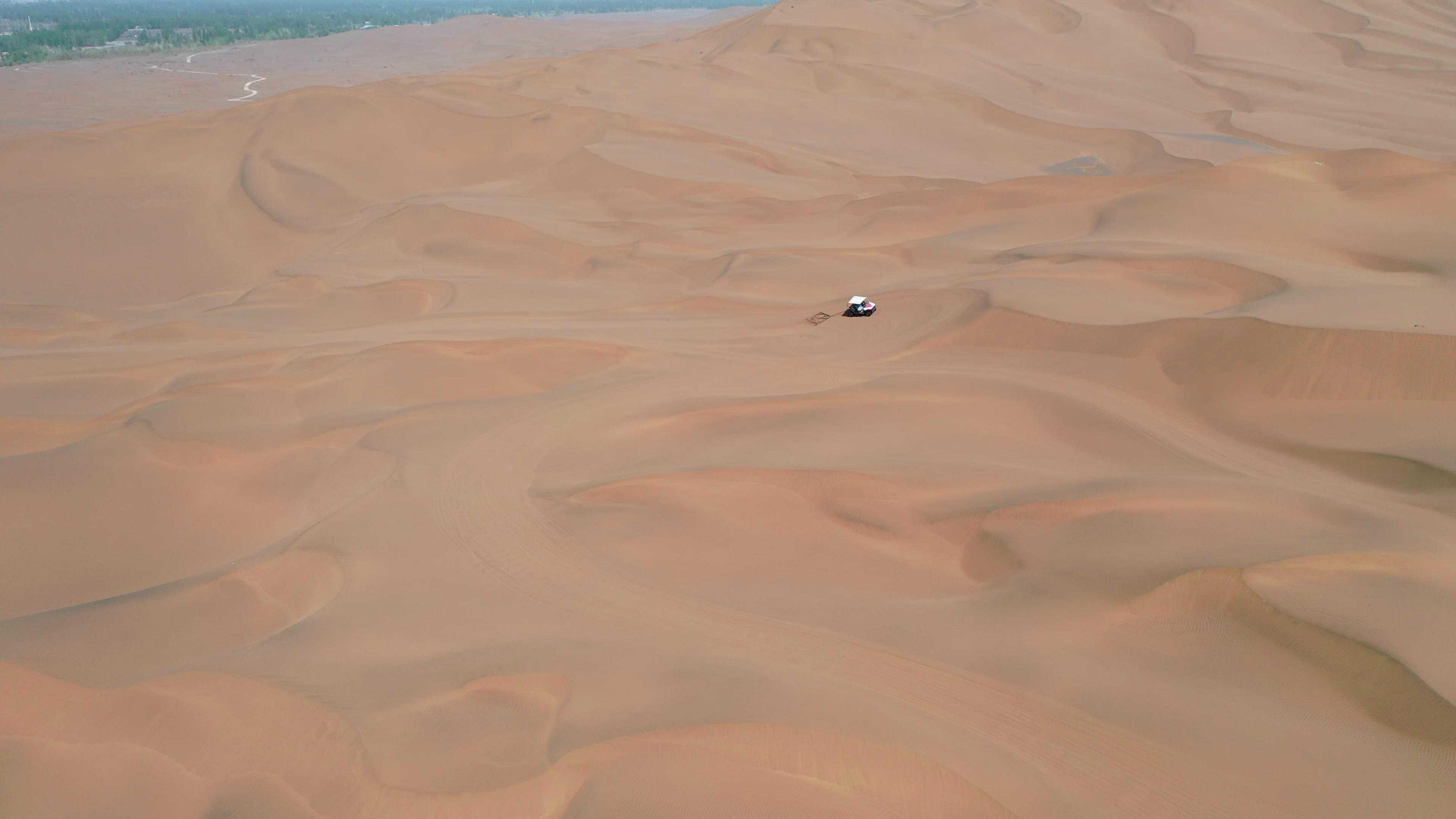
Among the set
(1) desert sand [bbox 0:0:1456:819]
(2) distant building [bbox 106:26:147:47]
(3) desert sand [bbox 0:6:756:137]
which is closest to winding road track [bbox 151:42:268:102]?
(3) desert sand [bbox 0:6:756:137]

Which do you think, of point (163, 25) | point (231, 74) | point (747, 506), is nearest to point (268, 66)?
point (231, 74)

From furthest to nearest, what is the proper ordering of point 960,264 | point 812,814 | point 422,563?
point 960,264, point 422,563, point 812,814

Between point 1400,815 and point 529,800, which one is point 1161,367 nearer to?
point 1400,815

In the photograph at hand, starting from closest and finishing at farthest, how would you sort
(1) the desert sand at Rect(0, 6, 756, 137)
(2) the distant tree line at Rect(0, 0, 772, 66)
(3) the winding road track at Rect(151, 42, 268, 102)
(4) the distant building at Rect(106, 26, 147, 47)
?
1. (1) the desert sand at Rect(0, 6, 756, 137)
2. (3) the winding road track at Rect(151, 42, 268, 102)
3. (2) the distant tree line at Rect(0, 0, 772, 66)
4. (4) the distant building at Rect(106, 26, 147, 47)

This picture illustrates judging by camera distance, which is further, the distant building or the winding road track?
the distant building

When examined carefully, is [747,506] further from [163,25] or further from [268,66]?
[163,25]

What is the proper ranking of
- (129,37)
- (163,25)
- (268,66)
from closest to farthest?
(268,66) → (129,37) → (163,25)

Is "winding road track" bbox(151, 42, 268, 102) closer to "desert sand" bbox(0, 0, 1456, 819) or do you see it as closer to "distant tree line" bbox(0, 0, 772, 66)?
"distant tree line" bbox(0, 0, 772, 66)

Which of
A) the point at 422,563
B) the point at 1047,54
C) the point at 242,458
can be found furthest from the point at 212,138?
the point at 1047,54

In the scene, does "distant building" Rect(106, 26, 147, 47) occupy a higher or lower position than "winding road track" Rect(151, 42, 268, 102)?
higher
